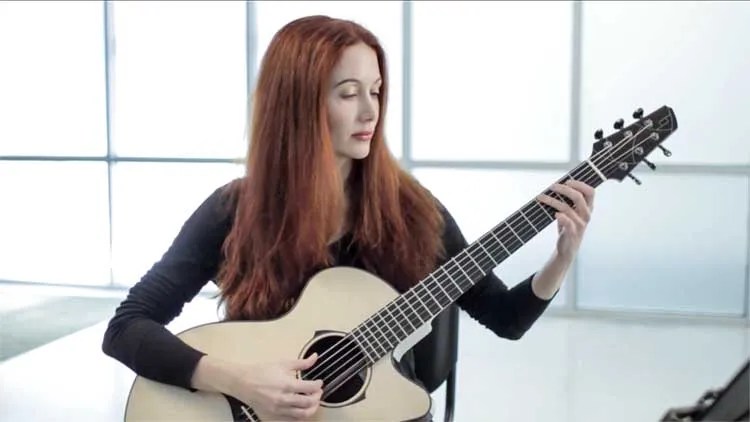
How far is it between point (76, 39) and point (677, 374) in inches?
152

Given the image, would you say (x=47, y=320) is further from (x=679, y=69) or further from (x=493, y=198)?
(x=679, y=69)

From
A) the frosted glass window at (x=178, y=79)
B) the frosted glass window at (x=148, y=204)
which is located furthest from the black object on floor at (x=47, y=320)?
the frosted glass window at (x=178, y=79)

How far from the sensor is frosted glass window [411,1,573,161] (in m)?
4.39

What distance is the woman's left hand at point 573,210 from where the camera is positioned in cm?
129

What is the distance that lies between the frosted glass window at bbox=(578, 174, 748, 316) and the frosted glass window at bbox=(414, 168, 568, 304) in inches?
10.0

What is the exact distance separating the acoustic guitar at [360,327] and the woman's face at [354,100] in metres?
0.21

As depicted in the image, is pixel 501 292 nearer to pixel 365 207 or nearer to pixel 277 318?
pixel 365 207

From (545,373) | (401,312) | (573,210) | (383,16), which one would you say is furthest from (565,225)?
(383,16)

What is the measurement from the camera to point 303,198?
1.42 metres

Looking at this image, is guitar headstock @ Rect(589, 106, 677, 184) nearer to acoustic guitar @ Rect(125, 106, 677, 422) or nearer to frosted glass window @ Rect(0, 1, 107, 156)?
acoustic guitar @ Rect(125, 106, 677, 422)

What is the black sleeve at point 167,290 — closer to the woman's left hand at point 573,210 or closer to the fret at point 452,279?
the fret at point 452,279

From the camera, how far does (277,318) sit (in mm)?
1355

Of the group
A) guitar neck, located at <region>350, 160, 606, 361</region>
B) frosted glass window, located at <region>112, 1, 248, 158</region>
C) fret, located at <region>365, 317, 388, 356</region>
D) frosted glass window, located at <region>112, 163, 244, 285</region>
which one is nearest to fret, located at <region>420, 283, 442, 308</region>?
guitar neck, located at <region>350, 160, 606, 361</region>

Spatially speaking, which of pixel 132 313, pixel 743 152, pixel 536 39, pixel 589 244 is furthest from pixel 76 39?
pixel 132 313
